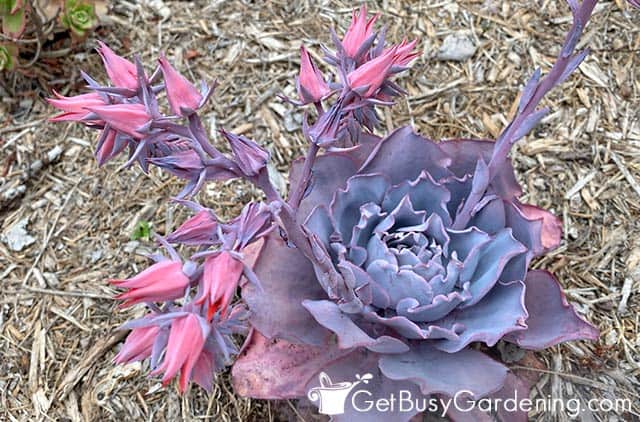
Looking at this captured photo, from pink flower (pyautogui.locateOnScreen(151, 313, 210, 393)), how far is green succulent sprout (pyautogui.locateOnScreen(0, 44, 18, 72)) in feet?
5.13

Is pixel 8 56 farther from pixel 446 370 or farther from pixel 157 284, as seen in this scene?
pixel 446 370

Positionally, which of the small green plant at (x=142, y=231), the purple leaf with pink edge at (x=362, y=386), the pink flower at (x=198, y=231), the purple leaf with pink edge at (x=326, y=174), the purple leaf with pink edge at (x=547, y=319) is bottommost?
the small green plant at (x=142, y=231)

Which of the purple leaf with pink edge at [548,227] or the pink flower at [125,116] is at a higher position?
the pink flower at [125,116]

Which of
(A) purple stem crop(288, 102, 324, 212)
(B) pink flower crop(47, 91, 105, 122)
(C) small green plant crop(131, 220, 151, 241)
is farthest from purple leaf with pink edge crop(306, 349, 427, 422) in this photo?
(C) small green plant crop(131, 220, 151, 241)

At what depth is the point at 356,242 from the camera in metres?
1.48

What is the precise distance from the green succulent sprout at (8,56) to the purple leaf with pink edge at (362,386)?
1547 mm

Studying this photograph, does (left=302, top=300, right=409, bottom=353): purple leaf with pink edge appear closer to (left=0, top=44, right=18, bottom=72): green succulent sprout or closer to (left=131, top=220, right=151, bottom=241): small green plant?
(left=131, top=220, right=151, bottom=241): small green plant

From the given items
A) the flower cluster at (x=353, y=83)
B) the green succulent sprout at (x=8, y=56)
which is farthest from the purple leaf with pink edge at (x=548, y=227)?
the green succulent sprout at (x=8, y=56)

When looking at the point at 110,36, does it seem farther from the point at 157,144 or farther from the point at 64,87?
the point at 157,144

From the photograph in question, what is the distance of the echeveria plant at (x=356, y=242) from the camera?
114cm

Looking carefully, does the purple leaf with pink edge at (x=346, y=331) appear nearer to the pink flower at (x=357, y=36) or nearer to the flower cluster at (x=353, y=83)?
the flower cluster at (x=353, y=83)

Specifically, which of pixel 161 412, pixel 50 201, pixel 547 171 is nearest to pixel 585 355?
Answer: pixel 547 171

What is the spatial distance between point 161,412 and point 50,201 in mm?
831

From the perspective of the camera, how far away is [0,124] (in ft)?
7.64
